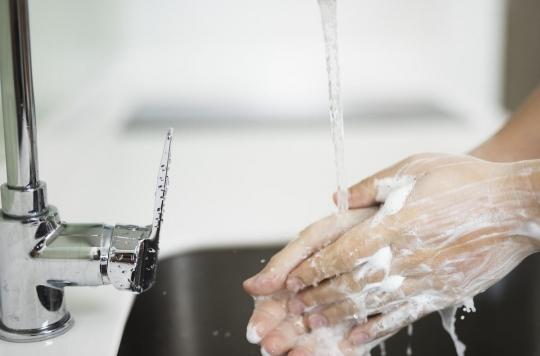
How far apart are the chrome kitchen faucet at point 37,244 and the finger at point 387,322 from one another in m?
0.23

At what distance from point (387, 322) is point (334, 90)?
0.22 m

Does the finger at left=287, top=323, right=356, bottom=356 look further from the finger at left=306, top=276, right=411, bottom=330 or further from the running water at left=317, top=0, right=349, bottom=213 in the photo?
the running water at left=317, top=0, right=349, bottom=213

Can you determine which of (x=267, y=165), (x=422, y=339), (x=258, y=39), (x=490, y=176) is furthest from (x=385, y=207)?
(x=258, y=39)

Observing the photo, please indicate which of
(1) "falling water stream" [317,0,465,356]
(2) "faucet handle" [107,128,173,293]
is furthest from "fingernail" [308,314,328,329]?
(2) "faucet handle" [107,128,173,293]

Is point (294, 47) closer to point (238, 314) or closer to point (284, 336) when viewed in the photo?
point (238, 314)

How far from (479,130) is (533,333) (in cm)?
43

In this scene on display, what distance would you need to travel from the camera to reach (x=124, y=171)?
3.26 ft

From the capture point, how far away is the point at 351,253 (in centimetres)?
67

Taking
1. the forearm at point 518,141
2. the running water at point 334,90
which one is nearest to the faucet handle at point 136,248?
the running water at point 334,90

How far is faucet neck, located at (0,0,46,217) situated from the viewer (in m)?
0.51

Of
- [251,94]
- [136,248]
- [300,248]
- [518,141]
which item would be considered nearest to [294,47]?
[251,94]

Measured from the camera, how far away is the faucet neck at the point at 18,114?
0.51 meters

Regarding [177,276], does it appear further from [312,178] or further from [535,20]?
[535,20]

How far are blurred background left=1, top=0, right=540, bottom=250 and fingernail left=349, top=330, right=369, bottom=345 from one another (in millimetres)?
165
